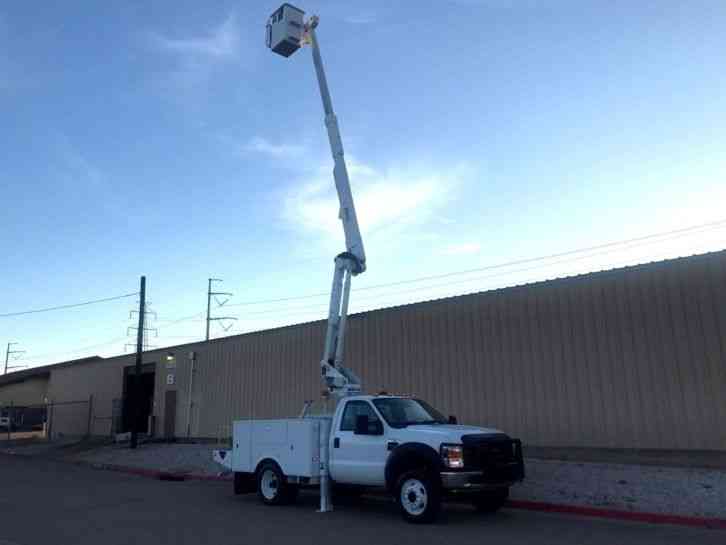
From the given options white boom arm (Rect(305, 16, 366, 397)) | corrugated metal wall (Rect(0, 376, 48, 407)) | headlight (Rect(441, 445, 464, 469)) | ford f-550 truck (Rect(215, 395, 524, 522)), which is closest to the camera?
headlight (Rect(441, 445, 464, 469))

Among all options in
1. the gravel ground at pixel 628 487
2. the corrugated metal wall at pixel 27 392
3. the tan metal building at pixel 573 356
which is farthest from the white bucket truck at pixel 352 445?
the corrugated metal wall at pixel 27 392

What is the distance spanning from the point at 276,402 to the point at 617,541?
56.4 ft

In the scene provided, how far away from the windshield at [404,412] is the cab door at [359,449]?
192mm

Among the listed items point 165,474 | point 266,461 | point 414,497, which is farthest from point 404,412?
point 165,474

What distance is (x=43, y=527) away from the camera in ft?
36.8

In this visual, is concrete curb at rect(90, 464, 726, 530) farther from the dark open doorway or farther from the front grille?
the dark open doorway

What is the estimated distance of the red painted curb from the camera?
10812 mm

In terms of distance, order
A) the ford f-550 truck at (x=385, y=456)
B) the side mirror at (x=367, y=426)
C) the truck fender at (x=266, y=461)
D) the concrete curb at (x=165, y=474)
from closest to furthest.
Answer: the ford f-550 truck at (x=385, y=456) → the side mirror at (x=367, y=426) → the truck fender at (x=266, y=461) → the concrete curb at (x=165, y=474)

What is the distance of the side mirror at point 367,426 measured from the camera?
1223cm

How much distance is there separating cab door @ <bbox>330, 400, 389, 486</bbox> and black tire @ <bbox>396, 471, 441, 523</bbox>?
0.58 meters

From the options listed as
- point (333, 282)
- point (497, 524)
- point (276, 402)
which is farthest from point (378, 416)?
point (276, 402)

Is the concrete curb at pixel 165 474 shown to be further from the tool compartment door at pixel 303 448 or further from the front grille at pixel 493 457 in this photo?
the front grille at pixel 493 457

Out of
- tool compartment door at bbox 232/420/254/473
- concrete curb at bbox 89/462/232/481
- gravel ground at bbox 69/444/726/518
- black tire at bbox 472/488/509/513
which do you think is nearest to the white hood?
black tire at bbox 472/488/509/513

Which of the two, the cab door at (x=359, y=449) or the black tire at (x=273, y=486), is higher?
the cab door at (x=359, y=449)
